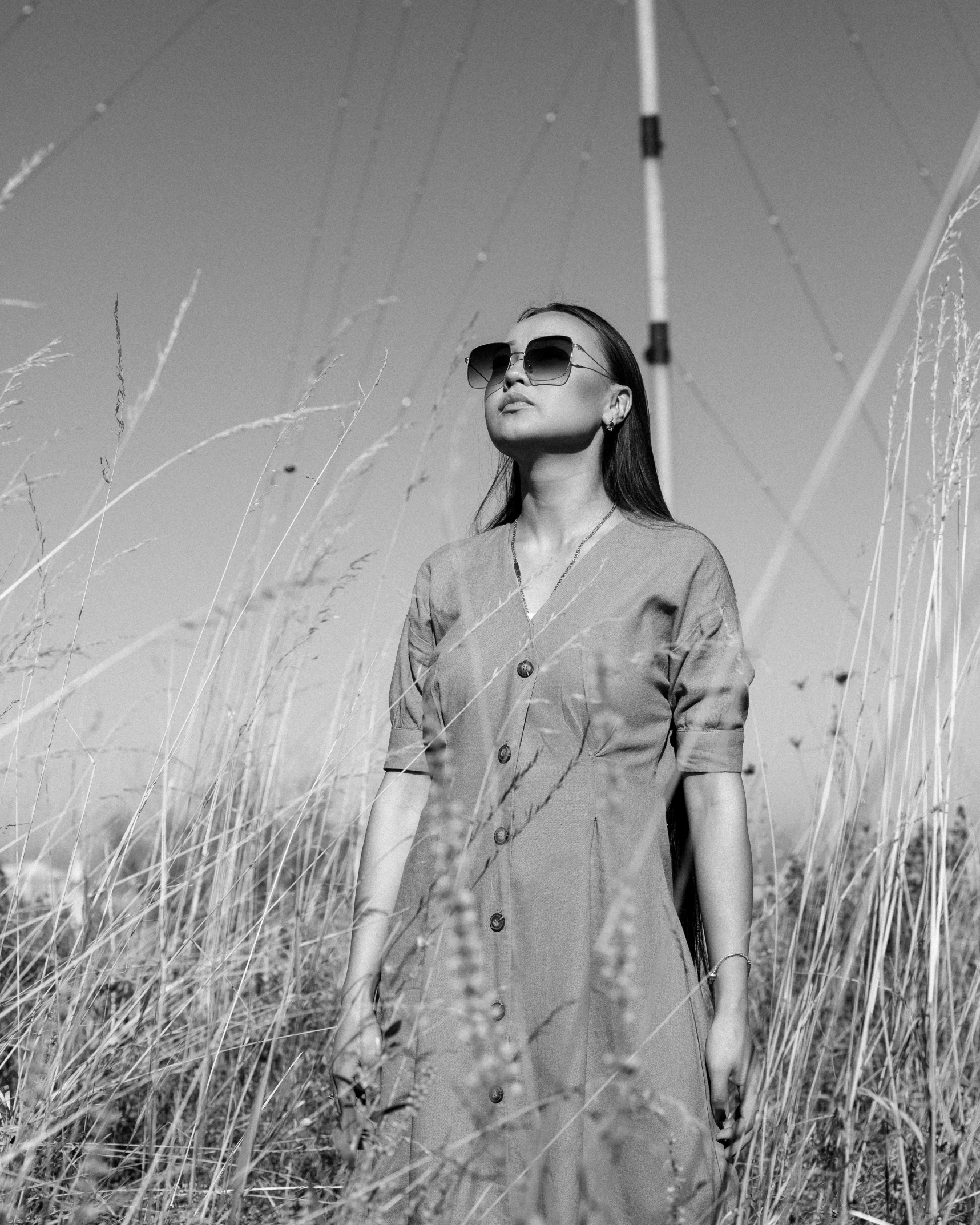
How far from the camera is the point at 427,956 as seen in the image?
1.27 meters

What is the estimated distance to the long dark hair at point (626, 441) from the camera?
1.72 m

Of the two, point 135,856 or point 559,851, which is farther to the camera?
point 135,856

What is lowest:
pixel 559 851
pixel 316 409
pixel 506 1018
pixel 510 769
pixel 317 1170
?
pixel 317 1170

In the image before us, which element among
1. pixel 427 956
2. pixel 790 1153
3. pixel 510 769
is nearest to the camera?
pixel 427 956

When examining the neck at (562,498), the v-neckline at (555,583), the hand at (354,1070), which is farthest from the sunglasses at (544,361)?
the hand at (354,1070)

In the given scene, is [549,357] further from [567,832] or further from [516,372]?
[567,832]

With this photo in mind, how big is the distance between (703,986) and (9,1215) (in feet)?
2.74

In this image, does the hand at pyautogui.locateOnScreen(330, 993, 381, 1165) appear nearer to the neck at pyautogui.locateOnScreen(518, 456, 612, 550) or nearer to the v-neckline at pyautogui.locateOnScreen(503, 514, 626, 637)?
the v-neckline at pyautogui.locateOnScreen(503, 514, 626, 637)

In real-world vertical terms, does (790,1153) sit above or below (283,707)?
below

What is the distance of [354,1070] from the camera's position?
137 centimetres

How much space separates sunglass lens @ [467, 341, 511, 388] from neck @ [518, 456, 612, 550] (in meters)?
0.16

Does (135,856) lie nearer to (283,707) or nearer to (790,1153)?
(283,707)

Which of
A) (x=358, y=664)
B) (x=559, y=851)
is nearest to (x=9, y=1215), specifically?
(x=559, y=851)

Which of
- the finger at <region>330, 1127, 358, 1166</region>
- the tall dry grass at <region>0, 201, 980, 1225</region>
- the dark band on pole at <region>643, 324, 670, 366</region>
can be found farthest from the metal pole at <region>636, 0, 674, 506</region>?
the finger at <region>330, 1127, 358, 1166</region>
